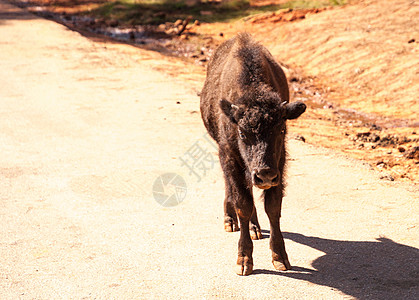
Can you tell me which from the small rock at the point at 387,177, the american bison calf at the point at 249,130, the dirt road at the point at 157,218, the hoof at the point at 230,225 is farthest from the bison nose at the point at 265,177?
the small rock at the point at 387,177

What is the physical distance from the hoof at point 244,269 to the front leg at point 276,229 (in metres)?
0.27

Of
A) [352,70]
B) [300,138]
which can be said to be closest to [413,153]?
[300,138]

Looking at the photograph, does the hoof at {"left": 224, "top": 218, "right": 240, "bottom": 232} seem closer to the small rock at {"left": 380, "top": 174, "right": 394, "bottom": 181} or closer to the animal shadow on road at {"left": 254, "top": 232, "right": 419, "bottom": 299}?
the animal shadow on road at {"left": 254, "top": 232, "right": 419, "bottom": 299}

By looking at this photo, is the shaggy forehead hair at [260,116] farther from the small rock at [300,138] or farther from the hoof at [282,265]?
the small rock at [300,138]

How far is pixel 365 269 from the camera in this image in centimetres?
558

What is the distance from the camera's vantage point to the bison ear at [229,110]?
5150 millimetres

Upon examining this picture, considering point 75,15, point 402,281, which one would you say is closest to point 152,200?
point 402,281

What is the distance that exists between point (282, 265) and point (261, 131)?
1.52 m

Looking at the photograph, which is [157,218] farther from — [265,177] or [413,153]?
[413,153]

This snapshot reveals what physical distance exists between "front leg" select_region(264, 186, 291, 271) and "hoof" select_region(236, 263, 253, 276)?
271mm

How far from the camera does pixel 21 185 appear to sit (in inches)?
324

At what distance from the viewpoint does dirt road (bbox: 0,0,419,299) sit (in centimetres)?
543

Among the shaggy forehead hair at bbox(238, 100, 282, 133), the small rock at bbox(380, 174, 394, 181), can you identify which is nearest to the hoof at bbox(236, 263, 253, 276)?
the shaggy forehead hair at bbox(238, 100, 282, 133)

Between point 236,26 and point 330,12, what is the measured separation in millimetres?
3918
